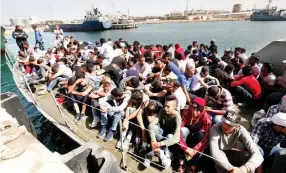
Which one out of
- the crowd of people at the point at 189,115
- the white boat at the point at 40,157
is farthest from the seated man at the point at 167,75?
the white boat at the point at 40,157

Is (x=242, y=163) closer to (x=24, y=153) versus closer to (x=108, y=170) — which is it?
(x=108, y=170)

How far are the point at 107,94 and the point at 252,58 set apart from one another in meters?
4.73

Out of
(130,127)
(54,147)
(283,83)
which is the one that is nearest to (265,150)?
(283,83)

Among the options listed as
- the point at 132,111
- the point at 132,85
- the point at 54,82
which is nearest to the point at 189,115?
the point at 132,111

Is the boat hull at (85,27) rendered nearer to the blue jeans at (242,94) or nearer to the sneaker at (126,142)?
the blue jeans at (242,94)

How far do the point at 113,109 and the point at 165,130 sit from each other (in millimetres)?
1384

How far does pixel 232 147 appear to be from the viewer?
310cm

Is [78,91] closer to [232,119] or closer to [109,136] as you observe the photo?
[109,136]

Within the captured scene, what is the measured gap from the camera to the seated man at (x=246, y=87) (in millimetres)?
5121

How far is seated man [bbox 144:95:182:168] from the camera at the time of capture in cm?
350

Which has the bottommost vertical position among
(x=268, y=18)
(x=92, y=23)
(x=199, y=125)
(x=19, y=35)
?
(x=268, y=18)

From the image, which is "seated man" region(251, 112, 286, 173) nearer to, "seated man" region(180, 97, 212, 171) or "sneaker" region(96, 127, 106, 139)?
"seated man" region(180, 97, 212, 171)

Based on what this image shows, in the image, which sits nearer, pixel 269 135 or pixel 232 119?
pixel 232 119

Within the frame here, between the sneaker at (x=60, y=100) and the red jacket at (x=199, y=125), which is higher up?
the red jacket at (x=199, y=125)
